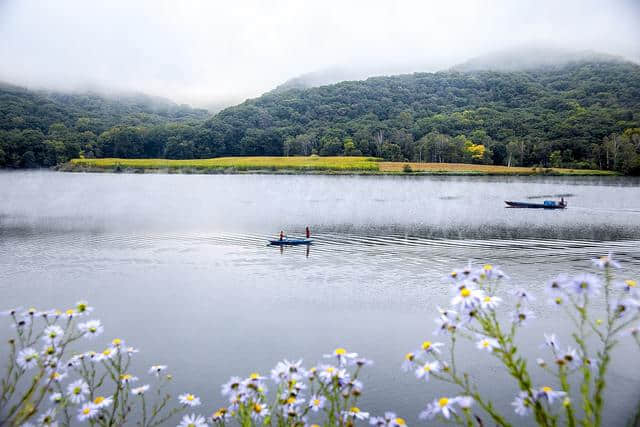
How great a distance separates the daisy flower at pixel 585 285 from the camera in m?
2.49

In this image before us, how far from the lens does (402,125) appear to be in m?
121

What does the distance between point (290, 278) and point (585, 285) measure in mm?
12908

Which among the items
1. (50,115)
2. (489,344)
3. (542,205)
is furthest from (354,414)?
(50,115)

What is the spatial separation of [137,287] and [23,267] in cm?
489

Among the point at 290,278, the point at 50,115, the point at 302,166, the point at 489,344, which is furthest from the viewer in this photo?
the point at 50,115

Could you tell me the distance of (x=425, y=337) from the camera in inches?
389

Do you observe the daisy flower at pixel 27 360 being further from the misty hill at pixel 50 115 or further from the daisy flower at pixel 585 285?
the misty hill at pixel 50 115

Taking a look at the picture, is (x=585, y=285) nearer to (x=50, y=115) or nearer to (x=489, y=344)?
(x=489, y=344)

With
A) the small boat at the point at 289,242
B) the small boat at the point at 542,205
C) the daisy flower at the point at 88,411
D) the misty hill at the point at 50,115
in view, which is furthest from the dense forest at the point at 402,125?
the daisy flower at the point at 88,411

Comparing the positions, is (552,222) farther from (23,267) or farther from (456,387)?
(23,267)

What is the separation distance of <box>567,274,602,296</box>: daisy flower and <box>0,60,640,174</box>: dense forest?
Answer: 100602 millimetres

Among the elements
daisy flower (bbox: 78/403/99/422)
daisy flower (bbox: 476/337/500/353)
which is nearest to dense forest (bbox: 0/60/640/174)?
daisy flower (bbox: 476/337/500/353)

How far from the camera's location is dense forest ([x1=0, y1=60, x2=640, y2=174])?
99.2m

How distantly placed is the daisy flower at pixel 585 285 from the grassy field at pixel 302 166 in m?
91.6
